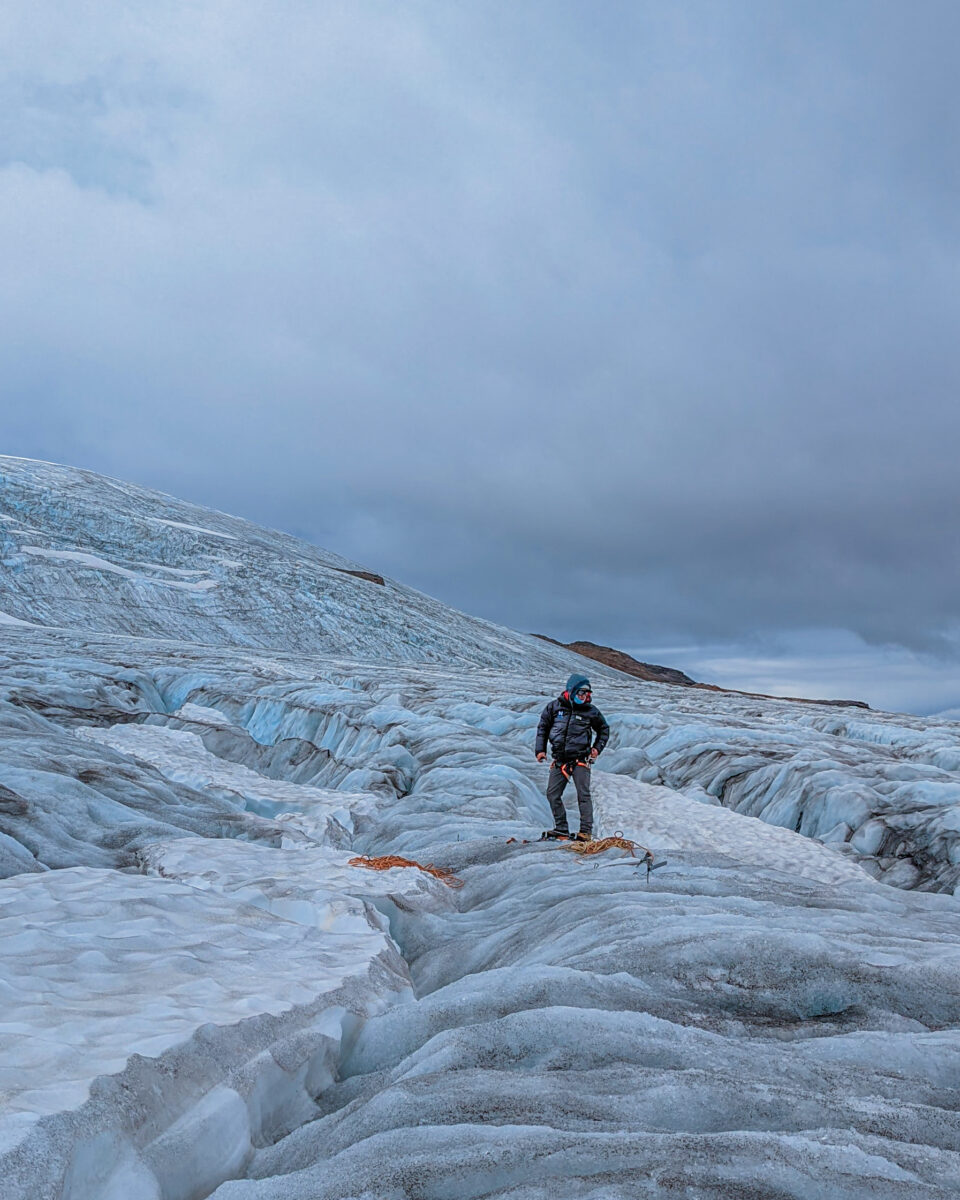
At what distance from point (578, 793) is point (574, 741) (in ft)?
2.44

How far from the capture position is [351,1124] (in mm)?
3736

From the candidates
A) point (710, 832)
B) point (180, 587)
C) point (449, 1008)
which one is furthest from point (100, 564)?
point (449, 1008)

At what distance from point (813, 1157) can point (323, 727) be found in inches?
775

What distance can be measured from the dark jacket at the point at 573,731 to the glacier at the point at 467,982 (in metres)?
1.33

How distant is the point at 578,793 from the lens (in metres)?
12.1

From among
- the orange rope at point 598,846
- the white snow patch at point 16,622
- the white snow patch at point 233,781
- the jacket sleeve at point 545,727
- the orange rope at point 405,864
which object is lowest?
the white snow patch at point 233,781

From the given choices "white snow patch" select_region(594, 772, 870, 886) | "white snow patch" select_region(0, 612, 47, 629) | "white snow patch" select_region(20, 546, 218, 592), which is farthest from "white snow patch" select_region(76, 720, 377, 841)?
"white snow patch" select_region(20, 546, 218, 592)

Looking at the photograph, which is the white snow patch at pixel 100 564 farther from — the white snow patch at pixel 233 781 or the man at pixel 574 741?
the man at pixel 574 741

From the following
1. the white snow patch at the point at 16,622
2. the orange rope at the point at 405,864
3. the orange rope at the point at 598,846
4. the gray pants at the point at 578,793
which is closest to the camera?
the orange rope at the point at 405,864

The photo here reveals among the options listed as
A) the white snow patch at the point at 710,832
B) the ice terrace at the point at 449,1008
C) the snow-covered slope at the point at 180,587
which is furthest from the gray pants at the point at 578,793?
the snow-covered slope at the point at 180,587

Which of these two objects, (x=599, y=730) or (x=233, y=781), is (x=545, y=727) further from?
(x=233, y=781)

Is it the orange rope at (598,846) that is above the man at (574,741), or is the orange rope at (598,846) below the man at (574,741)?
below

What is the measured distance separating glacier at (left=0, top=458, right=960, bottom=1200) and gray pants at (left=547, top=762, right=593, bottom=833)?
23.5 inches

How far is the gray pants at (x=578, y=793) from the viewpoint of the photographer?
39.5 ft
